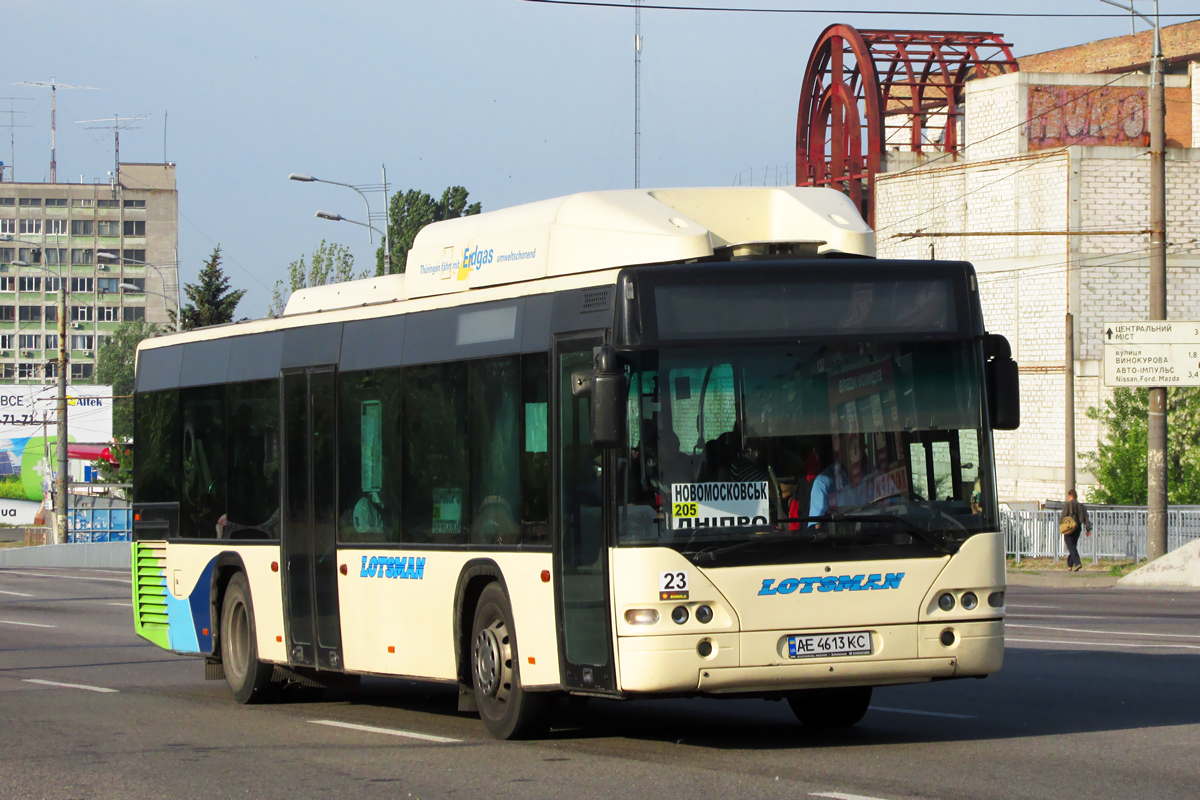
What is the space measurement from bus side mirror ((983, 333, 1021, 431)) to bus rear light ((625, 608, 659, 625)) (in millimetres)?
2134

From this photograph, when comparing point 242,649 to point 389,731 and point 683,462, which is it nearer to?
point 389,731

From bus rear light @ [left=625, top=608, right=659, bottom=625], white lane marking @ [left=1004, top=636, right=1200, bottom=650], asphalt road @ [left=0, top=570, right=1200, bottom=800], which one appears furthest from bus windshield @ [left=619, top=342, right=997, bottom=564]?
white lane marking @ [left=1004, top=636, right=1200, bottom=650]

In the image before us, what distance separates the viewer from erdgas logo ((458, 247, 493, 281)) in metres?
10.8

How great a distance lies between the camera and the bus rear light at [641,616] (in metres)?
8.68

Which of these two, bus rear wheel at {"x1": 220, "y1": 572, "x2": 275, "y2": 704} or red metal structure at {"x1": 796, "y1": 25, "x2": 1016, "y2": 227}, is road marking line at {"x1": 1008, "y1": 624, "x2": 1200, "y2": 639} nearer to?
bus rear wheel at {"x1": 220, "y1": 572, "x2": 275, "y2": 704}

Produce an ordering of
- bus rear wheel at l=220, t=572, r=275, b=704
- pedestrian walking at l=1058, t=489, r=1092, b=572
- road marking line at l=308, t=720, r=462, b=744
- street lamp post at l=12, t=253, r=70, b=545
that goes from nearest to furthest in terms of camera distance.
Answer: road marking line at l=308, t=720, r=462, b=744 < bus rear wheel at l=220, t=572, r=275, b=704 < pedestrian walking at l=1058, t=489, r=1092, b=572 < street lamp post at l=12, t=253, r=70, b=545

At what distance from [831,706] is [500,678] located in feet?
6.68

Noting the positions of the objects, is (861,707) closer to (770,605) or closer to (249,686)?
(770,605)

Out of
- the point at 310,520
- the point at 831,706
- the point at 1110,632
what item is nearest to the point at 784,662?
the point at 831,706

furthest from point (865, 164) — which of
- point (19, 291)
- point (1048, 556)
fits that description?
point (19, 291)

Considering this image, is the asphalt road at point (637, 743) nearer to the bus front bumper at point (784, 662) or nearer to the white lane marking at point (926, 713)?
the white lane marking at point (926, 713)

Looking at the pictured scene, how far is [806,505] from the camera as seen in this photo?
29.0 ft

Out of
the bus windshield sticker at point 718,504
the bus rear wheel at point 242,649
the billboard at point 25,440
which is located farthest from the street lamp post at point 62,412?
the billboard at point 25,440

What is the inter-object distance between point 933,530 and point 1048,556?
2858 centimetres
